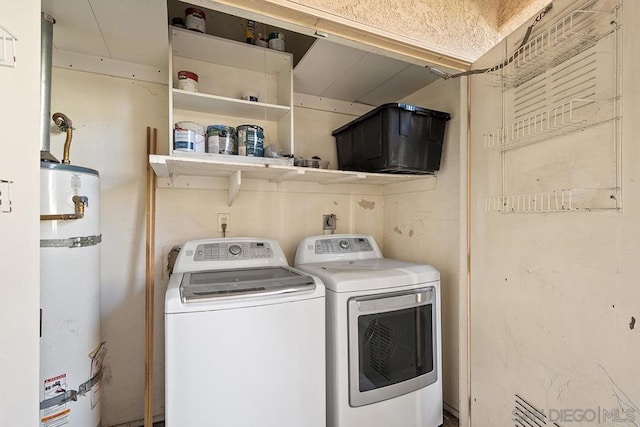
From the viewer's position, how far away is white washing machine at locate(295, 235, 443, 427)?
1361mm

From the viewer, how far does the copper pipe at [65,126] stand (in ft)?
4.62

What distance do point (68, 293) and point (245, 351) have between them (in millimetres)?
790

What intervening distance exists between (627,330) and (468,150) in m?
0.90

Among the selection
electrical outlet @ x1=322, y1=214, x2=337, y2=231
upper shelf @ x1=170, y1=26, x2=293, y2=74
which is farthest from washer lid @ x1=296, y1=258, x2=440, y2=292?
upper shelf @ x1=170, y1=26, x2=293, y2=74

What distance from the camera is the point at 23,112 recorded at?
28.9 inches

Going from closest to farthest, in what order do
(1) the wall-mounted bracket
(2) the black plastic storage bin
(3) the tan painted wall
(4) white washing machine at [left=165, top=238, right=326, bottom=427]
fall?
(3) the tan painted wall < (4) white washing machine at [left=165, top=238, right=326, bottom=427] < (1) the wall-mounted bracket < (2) the black plastic storage bin

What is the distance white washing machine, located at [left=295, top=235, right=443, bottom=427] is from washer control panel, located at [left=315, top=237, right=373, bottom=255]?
0.24 meters

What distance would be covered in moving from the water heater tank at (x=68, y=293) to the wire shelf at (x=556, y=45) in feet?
6.16

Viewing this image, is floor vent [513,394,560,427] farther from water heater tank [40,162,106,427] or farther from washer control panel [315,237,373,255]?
water heater tank [40,162,106,427]

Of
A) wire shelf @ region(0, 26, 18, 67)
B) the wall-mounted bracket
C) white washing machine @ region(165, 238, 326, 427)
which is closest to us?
wire shelf @ region(0, 26, 18, 67)

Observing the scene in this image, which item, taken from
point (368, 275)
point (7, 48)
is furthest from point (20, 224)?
point (368, 275)

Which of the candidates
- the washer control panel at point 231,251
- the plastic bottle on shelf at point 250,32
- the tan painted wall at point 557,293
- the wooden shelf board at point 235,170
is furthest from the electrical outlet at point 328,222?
the plastic bottle on shelf at point 250,32

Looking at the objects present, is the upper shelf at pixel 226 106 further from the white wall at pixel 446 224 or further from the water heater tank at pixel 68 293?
the white wall at pixel 446 224

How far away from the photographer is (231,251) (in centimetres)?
167
